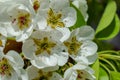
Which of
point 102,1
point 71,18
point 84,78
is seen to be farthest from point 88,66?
point 102,1

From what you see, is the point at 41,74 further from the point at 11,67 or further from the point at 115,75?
the point at 115,75

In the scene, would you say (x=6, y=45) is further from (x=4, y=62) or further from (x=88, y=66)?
(x=88, y=66)

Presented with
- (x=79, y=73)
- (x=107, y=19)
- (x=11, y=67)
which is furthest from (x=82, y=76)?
(x=107, y=19)

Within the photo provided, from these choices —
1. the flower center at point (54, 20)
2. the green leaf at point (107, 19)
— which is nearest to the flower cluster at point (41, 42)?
the flower center at point (54, 20)

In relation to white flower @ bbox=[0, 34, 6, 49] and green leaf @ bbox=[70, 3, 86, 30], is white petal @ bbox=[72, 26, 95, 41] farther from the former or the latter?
white flower @ bbox=[0, 34, 6, 49]

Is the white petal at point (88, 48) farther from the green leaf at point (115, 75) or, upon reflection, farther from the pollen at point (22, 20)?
the pollen at point (22, 20)

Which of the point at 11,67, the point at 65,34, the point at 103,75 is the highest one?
the point at 65,34

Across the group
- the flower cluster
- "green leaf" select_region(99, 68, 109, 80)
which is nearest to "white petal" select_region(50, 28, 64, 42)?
the flower cluster
